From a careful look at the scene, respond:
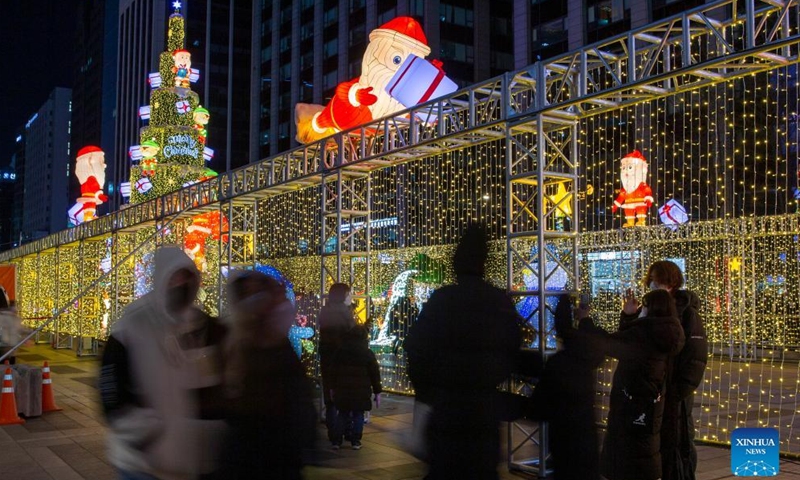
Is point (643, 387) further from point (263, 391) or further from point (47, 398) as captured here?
point (47, 398)

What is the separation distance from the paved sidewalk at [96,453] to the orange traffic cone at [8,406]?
0.15 m

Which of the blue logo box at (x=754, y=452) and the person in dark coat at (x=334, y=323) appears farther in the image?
the person in dark coat at (x=334, y=323)

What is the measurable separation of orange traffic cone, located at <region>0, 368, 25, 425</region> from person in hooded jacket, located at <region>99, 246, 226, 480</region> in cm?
818

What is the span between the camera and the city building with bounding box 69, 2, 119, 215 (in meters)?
102

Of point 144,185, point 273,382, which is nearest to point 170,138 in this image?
point 144,185

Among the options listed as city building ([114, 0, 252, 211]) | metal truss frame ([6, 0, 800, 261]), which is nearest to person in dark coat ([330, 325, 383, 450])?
metal truss frame ([6, 0, 800, 261])

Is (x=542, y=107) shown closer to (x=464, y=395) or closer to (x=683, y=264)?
(x=464, y=395)

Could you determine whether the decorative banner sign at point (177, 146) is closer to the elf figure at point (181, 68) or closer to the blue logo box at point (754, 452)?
the elf figure at point (181, 68)

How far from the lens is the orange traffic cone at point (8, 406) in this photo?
1009cm

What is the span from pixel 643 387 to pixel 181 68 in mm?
25145

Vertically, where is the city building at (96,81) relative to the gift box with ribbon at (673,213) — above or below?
above

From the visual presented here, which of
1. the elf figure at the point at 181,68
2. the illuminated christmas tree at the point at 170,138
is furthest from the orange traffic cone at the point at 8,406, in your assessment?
the elf figure at the point at 181,68

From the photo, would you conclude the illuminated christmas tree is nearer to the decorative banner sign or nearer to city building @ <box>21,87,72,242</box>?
the decorative banner sign

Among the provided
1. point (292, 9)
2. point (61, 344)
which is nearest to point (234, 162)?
point (292, 9)
